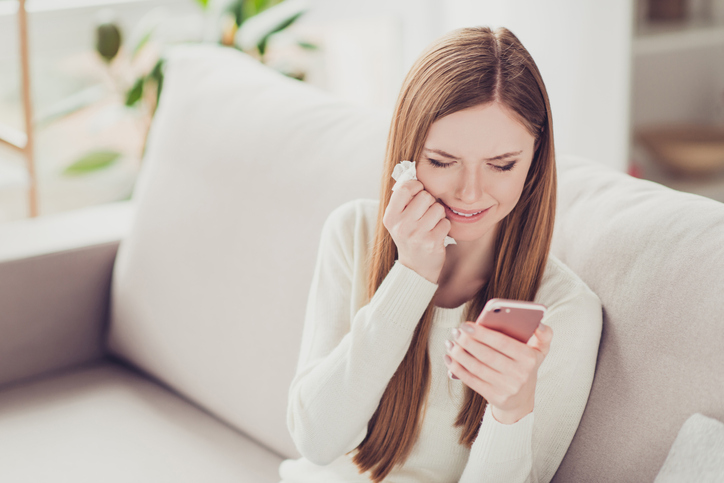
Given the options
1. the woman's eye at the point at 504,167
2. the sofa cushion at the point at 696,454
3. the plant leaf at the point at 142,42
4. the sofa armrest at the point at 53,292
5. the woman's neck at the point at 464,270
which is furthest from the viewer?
the plant leaf at the point at 142,42

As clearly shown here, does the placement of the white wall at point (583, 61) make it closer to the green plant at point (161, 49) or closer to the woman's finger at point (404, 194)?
the green plant at point (161, 49)

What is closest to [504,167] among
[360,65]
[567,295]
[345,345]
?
[567,295]

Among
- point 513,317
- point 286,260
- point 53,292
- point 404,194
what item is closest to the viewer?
point 513,317

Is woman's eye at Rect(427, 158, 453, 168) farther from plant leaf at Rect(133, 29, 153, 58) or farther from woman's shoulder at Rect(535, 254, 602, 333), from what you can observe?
plant leaf at Rect(133, 29, 153, 58)

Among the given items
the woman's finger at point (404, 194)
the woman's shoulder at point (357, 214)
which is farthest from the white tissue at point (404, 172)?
the woman's shoulder at point (357, 214)

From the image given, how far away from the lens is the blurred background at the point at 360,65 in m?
2.29

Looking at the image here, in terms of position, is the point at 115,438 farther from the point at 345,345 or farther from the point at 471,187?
the point at 471,187

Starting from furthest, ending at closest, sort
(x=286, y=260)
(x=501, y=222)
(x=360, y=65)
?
A: (x=360, y=65), (x=286, y=260), (x=501, y=222)

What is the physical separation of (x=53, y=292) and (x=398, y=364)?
87cm

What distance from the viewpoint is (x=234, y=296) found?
49.7 inches

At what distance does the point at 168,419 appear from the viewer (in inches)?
52.5

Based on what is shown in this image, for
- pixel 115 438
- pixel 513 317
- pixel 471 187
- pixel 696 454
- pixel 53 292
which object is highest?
pixel 471 187

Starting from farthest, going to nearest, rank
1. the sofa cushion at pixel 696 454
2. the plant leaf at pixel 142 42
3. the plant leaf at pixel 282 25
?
the plant leaf at pixel 142 42 < the plant leaf at pixel 282 25 < the sofa cushion at pixel 696 454

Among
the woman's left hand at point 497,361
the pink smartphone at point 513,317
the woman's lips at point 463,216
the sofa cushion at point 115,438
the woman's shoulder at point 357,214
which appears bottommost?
the sofa cushion at point 115,438
